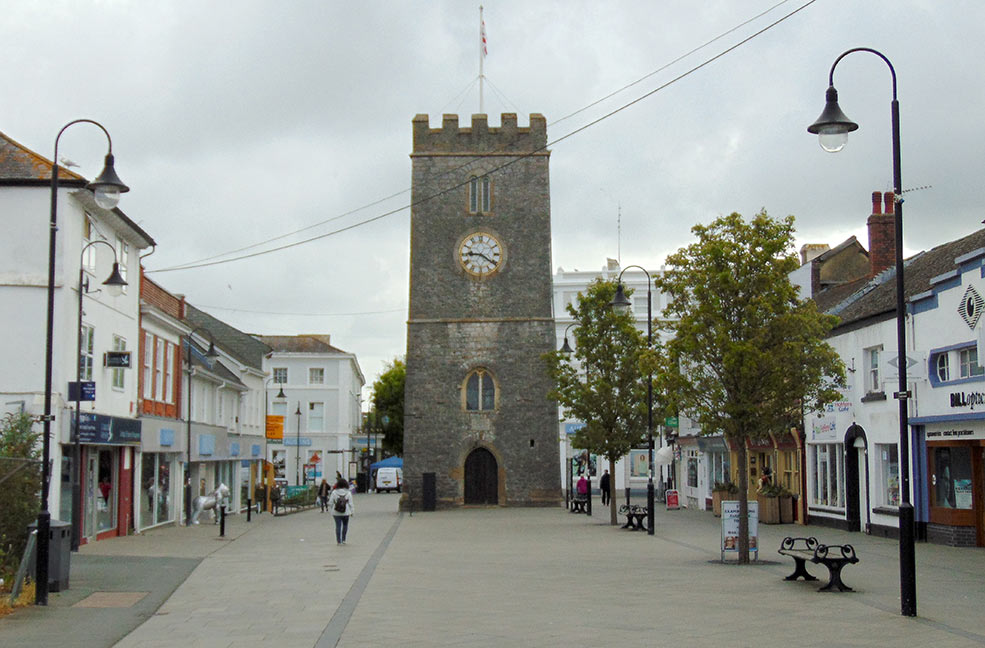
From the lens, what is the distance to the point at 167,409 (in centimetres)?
3469

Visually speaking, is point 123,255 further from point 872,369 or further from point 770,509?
point 770,509

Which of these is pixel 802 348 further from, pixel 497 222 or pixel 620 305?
pixel 497 222

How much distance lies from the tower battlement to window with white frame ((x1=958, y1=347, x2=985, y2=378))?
94.3 feet

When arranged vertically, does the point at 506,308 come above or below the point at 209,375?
above

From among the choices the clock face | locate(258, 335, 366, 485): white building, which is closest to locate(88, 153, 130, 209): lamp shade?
the clock face

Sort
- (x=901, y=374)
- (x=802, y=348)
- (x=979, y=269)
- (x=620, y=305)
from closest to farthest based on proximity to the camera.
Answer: (x=901, y=374) → (x=802, y=348) → (x=979, y=269) → (x=620, y=305)

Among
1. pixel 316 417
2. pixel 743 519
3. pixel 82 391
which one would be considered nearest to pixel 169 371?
pixel 82 391

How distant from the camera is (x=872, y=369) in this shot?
93.2 feet

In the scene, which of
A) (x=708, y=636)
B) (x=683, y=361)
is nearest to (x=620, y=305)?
(x=683, y=361)

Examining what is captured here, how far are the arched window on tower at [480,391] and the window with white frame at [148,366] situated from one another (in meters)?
18.7

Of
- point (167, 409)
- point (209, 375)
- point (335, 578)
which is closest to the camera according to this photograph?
point (335, 578)

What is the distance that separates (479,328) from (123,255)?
21.9m

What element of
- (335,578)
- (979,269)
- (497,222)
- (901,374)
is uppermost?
(497,222)

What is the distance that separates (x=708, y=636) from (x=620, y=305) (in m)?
19.8
